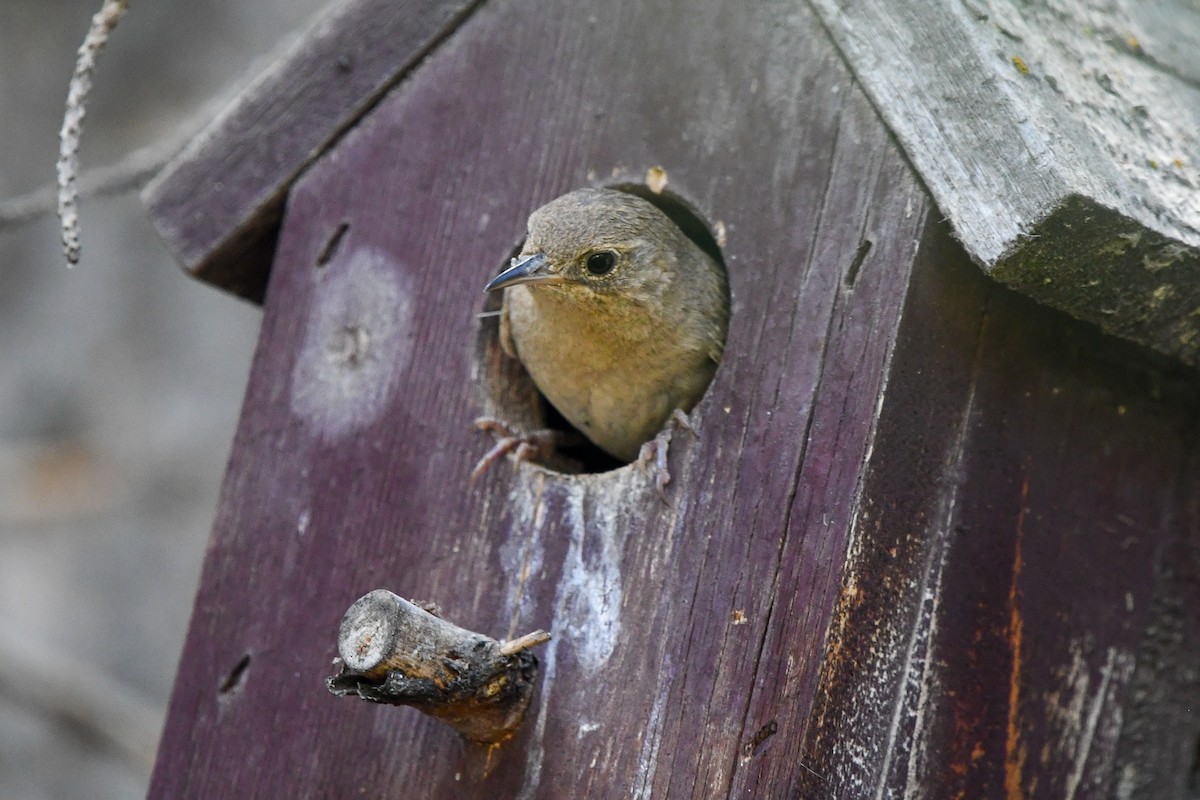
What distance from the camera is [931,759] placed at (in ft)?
6.80

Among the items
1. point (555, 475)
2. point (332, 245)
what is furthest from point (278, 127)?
point (555, 475)

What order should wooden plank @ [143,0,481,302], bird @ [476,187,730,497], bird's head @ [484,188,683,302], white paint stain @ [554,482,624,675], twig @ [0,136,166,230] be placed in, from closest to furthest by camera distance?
white paint stain @ [554,482,624,675]
bird's head @ [484,188,683,302]
bird @ [476,187,730,497]
wooden plank @ [143,0,481,302]
twig @ [0,136,166,230]

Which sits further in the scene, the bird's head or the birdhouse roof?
the bird's head

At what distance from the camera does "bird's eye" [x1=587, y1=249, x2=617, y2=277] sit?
7.96 feet

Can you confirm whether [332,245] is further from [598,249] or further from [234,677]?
[234,677]

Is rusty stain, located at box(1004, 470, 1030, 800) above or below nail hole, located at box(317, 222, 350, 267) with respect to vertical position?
below

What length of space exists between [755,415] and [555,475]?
38cm

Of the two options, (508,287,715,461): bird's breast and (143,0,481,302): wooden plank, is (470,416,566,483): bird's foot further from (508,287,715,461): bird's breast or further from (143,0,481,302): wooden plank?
(143,0,481,302): wooden plank

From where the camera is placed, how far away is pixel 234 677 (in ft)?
8.18

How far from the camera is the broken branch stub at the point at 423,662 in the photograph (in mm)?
1871

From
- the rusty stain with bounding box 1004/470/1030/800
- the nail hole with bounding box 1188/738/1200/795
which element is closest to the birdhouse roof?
the rusty stain with bounding box 1004/470/1030/800

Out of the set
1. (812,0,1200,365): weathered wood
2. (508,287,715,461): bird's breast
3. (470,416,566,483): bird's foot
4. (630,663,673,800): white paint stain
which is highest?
(812,0,1200,365): weathered wood

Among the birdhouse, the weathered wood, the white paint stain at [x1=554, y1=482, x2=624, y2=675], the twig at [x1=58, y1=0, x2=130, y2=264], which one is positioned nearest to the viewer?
the weathered wood

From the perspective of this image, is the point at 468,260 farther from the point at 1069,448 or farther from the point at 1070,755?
the point at 1070,755
